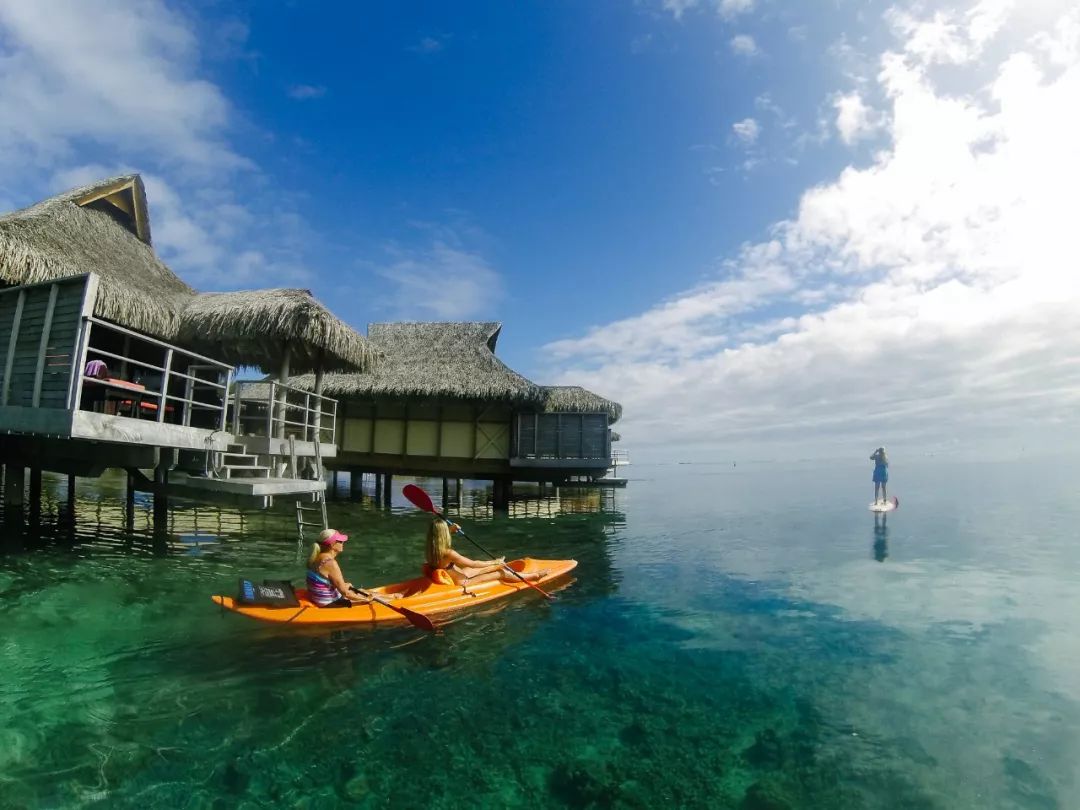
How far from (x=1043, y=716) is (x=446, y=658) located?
256 inches

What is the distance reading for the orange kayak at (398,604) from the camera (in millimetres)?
7145

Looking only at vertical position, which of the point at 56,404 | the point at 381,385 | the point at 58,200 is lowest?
the point at 56,404

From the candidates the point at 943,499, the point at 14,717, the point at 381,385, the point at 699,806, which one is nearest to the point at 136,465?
the point at 14,717

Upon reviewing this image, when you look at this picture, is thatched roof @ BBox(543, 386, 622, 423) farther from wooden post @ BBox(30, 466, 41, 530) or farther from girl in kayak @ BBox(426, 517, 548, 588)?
wooden post @ BBox(30, 466, 41, 530)

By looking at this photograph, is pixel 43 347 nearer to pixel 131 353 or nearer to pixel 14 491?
pixel 131 353

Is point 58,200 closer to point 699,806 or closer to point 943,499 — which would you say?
point 699,806

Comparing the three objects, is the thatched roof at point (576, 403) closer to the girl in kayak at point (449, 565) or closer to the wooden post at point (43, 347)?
the girl in kayak at point (449, 565)

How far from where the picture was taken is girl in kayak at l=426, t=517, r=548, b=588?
347 inches

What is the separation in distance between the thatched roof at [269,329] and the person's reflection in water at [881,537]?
48.2 ft

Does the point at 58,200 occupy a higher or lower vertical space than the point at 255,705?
higher

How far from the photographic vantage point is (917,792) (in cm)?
454

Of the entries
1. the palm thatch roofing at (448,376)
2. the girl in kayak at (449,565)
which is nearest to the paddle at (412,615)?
the girl in kayak at (449,565)

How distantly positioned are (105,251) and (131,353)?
2.33m

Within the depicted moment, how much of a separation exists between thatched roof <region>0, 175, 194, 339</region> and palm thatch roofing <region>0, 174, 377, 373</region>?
0.07 feet
